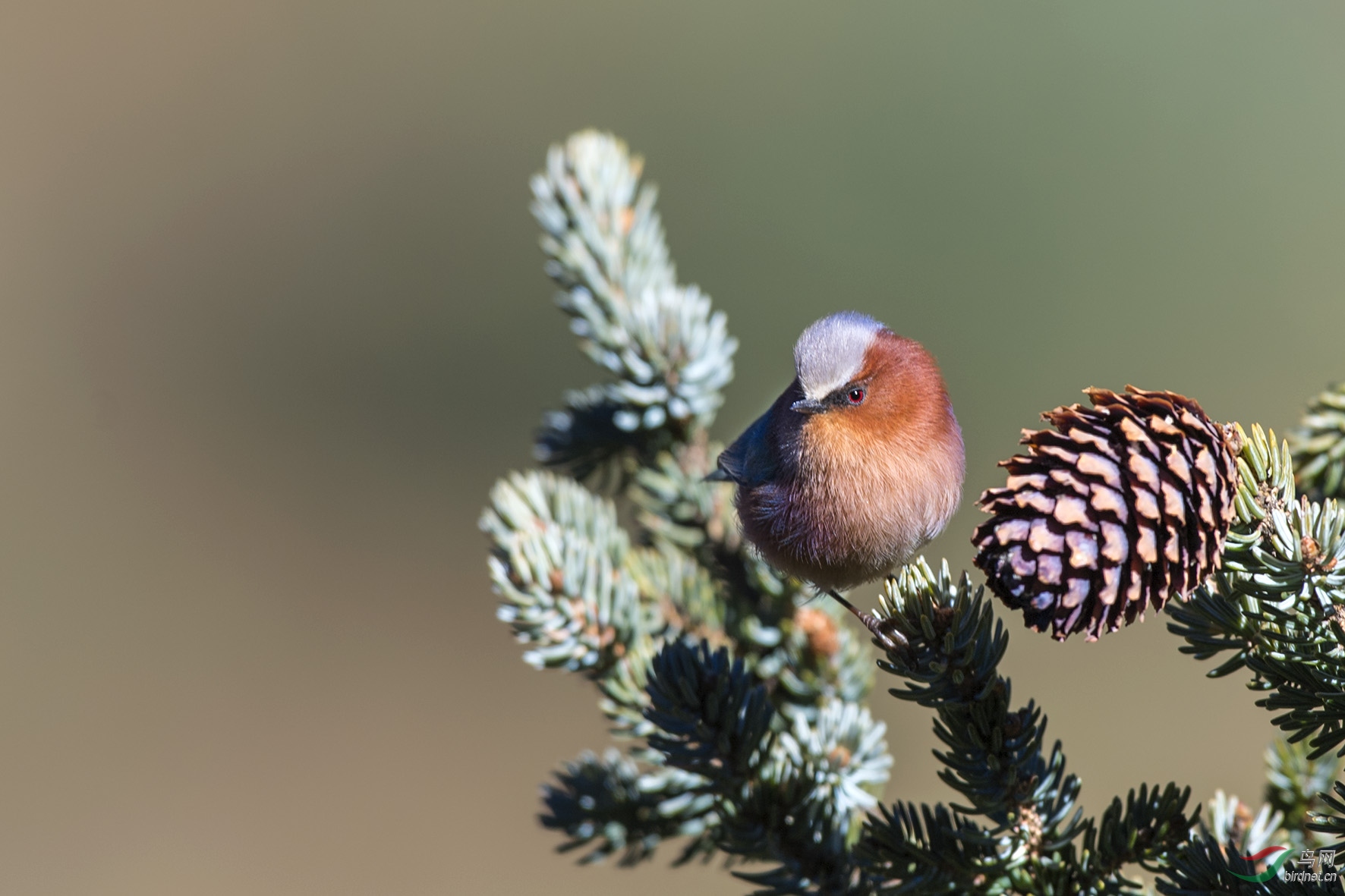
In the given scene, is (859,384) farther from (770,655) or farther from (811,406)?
(770,655)

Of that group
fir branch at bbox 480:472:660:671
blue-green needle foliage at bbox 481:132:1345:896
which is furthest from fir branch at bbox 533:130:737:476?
fir branch at bbox 480:472:660:671

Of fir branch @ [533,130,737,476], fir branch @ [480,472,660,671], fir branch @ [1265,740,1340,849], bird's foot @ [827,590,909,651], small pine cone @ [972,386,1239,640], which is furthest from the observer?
fir branch @ [533,130,737,476]

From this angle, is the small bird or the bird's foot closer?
the bird's foot

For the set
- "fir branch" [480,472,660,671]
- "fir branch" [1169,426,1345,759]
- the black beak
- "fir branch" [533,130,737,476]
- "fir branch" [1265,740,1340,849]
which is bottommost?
"fir branch" [1265,740,1340,849]

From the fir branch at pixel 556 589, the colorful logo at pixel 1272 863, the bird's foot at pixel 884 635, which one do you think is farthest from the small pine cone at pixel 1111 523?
the fir branch at pixel 556 589

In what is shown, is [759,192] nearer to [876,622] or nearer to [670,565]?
[670,565]

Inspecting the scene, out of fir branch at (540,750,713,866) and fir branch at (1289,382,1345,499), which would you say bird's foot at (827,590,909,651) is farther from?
fir branch at (1289,382,1345,499)
